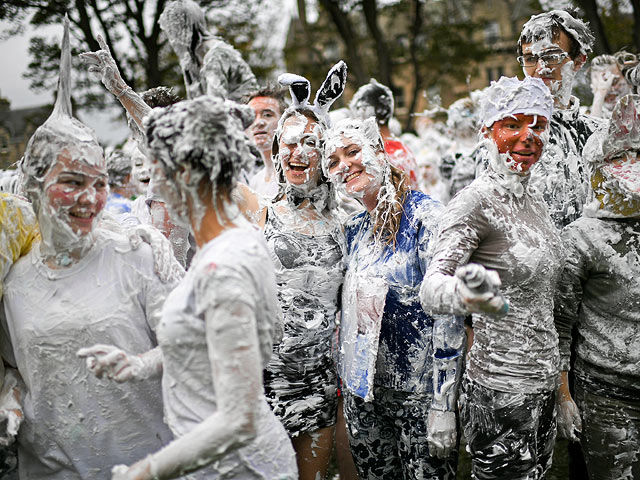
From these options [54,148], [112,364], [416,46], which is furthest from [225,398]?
[416,46]

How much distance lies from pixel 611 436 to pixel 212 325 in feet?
7.48

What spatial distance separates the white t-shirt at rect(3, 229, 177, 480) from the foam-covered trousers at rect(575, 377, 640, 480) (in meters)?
2.08

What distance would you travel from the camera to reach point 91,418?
2.30 metres

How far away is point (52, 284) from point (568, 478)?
3695 millimetres

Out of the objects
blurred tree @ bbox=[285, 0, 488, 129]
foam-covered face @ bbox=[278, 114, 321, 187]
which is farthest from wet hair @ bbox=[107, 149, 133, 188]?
blurred tree @ bbox=[285, 0, 488, 129]

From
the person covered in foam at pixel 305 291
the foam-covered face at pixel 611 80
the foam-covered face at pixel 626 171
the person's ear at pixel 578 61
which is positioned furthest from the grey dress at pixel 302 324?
the foam-covered face at pixel 611 80

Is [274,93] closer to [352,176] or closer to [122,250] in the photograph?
[352,176]

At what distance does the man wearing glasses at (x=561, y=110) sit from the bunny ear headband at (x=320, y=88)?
1.25 metres

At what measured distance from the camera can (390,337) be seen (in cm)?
311

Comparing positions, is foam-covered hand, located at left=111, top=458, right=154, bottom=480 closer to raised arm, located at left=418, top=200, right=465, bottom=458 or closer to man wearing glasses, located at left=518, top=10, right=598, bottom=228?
raised arm, located at left=418, top=200, right=465, bottom=458

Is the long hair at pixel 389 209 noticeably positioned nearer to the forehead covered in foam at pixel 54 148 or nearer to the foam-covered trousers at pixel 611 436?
the foam-covered trousers at pixel 611 436

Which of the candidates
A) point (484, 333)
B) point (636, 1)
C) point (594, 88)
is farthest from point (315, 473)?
point (636, 1)

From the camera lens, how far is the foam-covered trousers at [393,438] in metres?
3.04

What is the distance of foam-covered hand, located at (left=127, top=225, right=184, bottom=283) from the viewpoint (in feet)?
7.91
